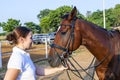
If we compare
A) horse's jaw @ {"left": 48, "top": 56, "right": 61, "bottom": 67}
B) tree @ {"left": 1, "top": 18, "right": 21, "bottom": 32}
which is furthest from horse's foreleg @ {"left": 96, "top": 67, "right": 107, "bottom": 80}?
tree @ {"left": 1, "top": 18, "right": 21, "bottom": 32}

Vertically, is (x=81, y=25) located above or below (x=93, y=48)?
above

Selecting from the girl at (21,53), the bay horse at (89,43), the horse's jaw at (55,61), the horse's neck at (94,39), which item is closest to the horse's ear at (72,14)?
the bay horse at (89,43)

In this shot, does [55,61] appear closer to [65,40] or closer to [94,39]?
[65,40]

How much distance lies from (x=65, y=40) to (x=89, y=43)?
45 centimetres

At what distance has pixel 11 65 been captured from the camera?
3.14m

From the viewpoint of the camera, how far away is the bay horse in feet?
14.7

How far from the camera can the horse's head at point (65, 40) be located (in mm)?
4465

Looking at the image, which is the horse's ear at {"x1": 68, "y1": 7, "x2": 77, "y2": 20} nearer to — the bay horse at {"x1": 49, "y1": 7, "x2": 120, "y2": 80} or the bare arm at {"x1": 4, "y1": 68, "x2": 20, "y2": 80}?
the bay horse at {"x1": 49, "y1": 7, "x2": 120, "y2": 80}

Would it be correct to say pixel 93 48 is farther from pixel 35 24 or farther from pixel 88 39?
pixel 35 24

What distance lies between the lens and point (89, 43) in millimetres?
4750

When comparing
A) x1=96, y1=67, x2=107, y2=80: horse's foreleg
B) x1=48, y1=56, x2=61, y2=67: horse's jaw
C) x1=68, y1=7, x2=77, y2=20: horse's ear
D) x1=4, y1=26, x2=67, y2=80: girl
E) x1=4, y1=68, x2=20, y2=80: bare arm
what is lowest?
x1=96, y1=67, x2=107, y2=80: horse's foreleg

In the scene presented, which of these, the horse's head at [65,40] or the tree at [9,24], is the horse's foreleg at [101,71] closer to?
the horse's head at [65,40]

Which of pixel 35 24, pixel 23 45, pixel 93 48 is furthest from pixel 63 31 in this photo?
pixel 35 24

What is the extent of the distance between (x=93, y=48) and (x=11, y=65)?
1.94 meters
